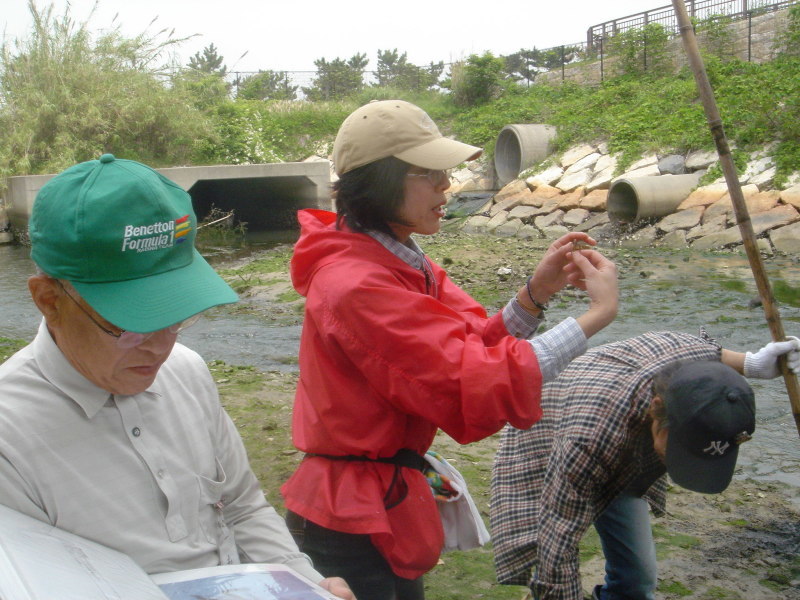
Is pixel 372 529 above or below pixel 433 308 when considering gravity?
below

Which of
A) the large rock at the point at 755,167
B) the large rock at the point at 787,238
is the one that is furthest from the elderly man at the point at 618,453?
the large rock at the point at 755,167

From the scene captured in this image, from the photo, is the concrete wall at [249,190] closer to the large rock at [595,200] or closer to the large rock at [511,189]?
the large rock at [511,189]

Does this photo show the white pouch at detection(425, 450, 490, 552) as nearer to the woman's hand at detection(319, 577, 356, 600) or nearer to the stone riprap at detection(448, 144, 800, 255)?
the woman's hand at detection(319, 577, 356, 600)

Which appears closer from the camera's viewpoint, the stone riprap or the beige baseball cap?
the beige baseball cap

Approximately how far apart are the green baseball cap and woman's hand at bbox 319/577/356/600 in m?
0.70

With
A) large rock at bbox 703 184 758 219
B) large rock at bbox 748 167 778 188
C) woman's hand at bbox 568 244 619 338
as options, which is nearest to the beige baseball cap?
woman's hand at bbox 568 244 619 338

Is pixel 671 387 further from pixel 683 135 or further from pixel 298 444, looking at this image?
pixel 683 135

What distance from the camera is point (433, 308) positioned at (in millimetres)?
2172

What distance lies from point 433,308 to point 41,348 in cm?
96

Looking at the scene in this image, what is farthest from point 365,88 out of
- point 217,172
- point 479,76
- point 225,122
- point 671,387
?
point 671,387

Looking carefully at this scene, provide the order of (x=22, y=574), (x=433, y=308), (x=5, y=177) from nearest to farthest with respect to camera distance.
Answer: (x=22, y=574)
(x=433, y=308)
(x=5, y=177)

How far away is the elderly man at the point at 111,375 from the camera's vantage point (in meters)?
1.55

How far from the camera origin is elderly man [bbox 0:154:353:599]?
61.2 inches

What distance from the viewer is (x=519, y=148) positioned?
25016 millimetres
